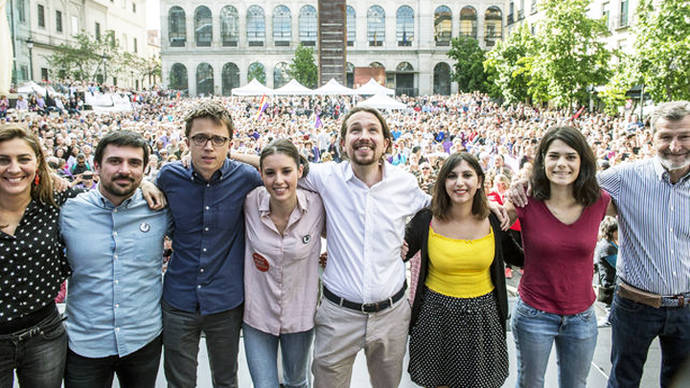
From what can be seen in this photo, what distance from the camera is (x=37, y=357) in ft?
7.86

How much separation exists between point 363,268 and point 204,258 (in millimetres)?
852

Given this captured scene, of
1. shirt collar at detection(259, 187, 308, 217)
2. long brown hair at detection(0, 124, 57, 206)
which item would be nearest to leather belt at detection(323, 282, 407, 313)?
shirt collar at detection(259, 187, 308, 217)

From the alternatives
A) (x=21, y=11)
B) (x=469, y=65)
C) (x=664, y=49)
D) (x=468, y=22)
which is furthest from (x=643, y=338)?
(x=468, y=22)

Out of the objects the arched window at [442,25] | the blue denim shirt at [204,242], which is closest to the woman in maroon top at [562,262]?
the blue denim shirt at [204,242]

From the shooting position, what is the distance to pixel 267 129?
18828 mm

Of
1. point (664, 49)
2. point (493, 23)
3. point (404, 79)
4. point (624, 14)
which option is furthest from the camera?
point (404, 79)

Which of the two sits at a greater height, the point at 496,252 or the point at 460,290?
the point at 496,252

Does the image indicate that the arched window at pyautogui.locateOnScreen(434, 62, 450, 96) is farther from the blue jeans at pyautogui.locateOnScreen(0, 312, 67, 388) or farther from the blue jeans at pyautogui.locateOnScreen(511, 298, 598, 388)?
the blue jeans at pyautogui.locateOnScreen(0, 312, 67, 388)

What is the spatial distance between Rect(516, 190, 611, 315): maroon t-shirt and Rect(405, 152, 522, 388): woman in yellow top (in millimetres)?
179

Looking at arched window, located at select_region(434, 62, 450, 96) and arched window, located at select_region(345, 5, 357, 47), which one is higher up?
arched window, located at select_region(345, 5, 357, 47)

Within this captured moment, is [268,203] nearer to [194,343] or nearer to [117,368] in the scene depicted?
[194,343]

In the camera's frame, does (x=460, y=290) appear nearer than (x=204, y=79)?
Yes

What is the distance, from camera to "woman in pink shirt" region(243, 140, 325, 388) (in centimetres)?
265

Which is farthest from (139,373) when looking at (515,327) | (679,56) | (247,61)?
(247,61)
